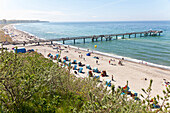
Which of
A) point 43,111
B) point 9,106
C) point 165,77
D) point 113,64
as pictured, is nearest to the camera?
point 9,106

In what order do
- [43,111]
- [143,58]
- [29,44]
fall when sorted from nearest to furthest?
[43,111], [143,58], [29,44]

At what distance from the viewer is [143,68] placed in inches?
1070

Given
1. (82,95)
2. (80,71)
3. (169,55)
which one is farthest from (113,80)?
(169,55)

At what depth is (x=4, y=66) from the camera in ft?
15.2

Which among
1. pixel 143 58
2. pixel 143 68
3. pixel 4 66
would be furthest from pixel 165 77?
pixel 4 66

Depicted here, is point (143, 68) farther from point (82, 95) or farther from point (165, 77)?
point (82, 95)

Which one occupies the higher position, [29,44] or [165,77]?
[29,44]

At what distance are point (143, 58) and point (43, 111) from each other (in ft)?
110

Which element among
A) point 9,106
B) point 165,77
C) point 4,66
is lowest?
Answer: point 165,77

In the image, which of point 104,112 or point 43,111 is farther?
point 43,111

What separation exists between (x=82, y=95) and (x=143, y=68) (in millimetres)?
22422

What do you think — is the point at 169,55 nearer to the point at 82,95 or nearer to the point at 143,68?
the point at 143,68

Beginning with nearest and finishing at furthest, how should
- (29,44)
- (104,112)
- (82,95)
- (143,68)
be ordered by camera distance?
1. (104,112)
2. (82,95)
3. (143,68)
4. (29,44)

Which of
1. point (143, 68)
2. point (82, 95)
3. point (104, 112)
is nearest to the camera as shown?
point (104, 112)
